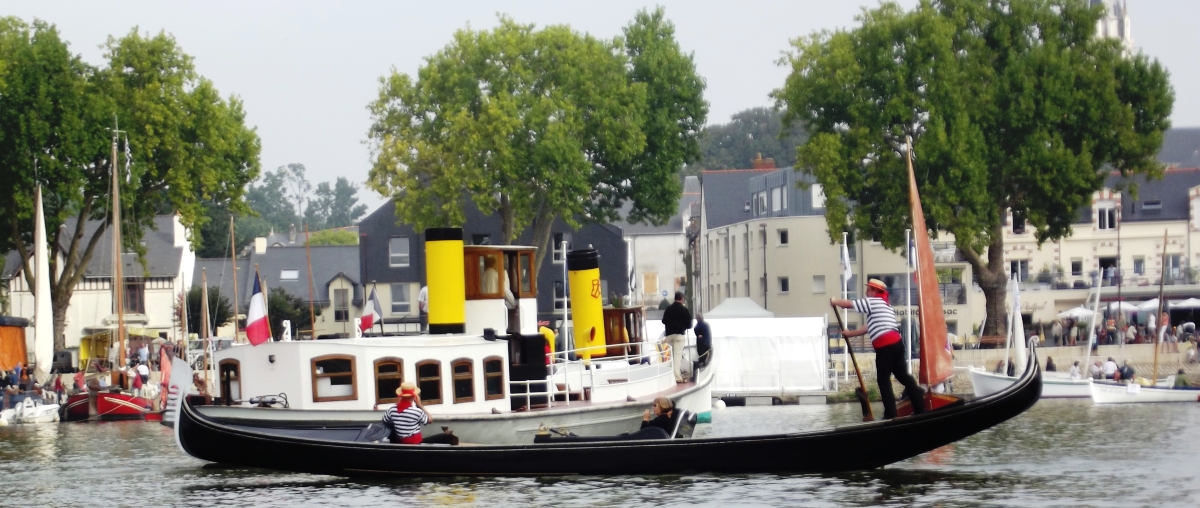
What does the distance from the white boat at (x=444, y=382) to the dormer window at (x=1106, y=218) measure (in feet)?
196

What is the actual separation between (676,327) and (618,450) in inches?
422

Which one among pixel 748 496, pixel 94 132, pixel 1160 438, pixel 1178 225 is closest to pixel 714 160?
pixel 1178 225

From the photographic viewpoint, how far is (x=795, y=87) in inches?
2539

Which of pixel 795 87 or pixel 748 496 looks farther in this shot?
pixel 795 87

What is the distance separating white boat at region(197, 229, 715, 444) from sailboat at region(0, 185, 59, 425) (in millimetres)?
19906

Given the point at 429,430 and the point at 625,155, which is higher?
the point at 625,155

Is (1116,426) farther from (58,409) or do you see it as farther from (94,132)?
(94,132)

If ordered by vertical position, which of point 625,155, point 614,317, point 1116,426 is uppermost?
point 625,155

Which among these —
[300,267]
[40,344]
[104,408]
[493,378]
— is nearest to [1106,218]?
[300,267]

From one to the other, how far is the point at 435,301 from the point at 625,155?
42.6 meters

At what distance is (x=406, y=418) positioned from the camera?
2403cm

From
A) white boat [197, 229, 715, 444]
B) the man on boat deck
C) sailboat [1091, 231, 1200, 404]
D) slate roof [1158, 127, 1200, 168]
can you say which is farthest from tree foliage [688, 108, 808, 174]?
the man on boat deck

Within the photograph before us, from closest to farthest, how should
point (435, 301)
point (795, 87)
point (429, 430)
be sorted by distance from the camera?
point (429, 430), point (435, 301), point (795, 87)

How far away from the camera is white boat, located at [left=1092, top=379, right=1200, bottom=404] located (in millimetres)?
48406
